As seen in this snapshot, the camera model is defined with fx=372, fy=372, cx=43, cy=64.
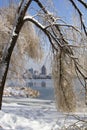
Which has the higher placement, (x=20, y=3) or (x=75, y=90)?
(x=20, y=3)

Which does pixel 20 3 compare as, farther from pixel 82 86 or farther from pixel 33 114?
pixel 33 114

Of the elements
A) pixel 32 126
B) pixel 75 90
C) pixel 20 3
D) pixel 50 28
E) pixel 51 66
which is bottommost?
pixel 32 126

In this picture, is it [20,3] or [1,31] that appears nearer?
[20,3]

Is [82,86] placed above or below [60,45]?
below

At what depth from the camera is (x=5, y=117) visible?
810 centimetres

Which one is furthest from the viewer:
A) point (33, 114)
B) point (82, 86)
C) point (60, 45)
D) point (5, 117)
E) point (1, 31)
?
point (1, 31)

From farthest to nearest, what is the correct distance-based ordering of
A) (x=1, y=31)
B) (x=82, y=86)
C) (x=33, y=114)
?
(x=1, y=31)
(x=33, y=114)
(x=82, y=86)

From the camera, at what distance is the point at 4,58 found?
773 cm

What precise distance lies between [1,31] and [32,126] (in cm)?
357

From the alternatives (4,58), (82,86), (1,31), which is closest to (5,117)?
(4,58)

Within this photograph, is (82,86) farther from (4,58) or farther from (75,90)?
(4,58)

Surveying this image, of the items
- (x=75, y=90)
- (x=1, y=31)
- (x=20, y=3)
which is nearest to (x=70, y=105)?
(x=75, y=90)

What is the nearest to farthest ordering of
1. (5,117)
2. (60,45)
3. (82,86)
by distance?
1. (82,86)
2. (60,45)
3. (5,117)

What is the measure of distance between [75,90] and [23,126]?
4.37 feet
